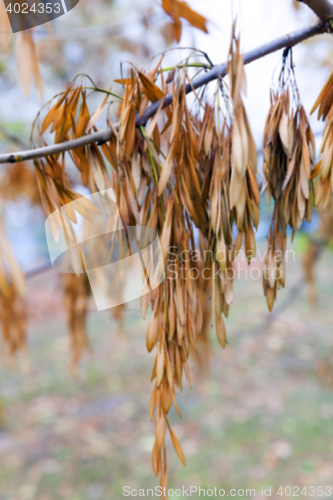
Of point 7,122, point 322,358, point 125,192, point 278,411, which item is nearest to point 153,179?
point 125,192

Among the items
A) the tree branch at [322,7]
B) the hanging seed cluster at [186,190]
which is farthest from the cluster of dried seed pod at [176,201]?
the tree branch at [322,7]

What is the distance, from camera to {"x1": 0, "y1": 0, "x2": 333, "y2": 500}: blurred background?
1.17 m

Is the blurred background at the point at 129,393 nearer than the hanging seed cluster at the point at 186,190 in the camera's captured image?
No

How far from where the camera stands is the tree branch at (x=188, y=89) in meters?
0.36

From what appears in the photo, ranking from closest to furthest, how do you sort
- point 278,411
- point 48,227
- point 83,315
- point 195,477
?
point 48,227 → point 83,315 → point 195,477 → point 278,411

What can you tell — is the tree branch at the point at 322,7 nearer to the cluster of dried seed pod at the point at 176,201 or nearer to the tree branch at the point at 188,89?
the tree branch at the point at 188,89

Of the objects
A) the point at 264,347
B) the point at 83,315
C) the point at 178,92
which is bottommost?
the point at 264,347

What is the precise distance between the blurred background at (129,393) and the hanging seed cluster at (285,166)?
0.37 meters

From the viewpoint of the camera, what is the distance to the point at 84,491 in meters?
1.42

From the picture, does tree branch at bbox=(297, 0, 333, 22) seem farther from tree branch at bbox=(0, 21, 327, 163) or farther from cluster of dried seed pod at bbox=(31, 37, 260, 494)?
cluster of dried seed pod at bbox=(31, 37, 260, 494)

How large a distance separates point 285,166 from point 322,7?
152 mm

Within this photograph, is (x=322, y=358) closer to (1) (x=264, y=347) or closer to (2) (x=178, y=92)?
(1) (x=264, y=347)

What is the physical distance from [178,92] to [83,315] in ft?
2.35

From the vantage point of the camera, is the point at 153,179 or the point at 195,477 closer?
the point at 153,179
